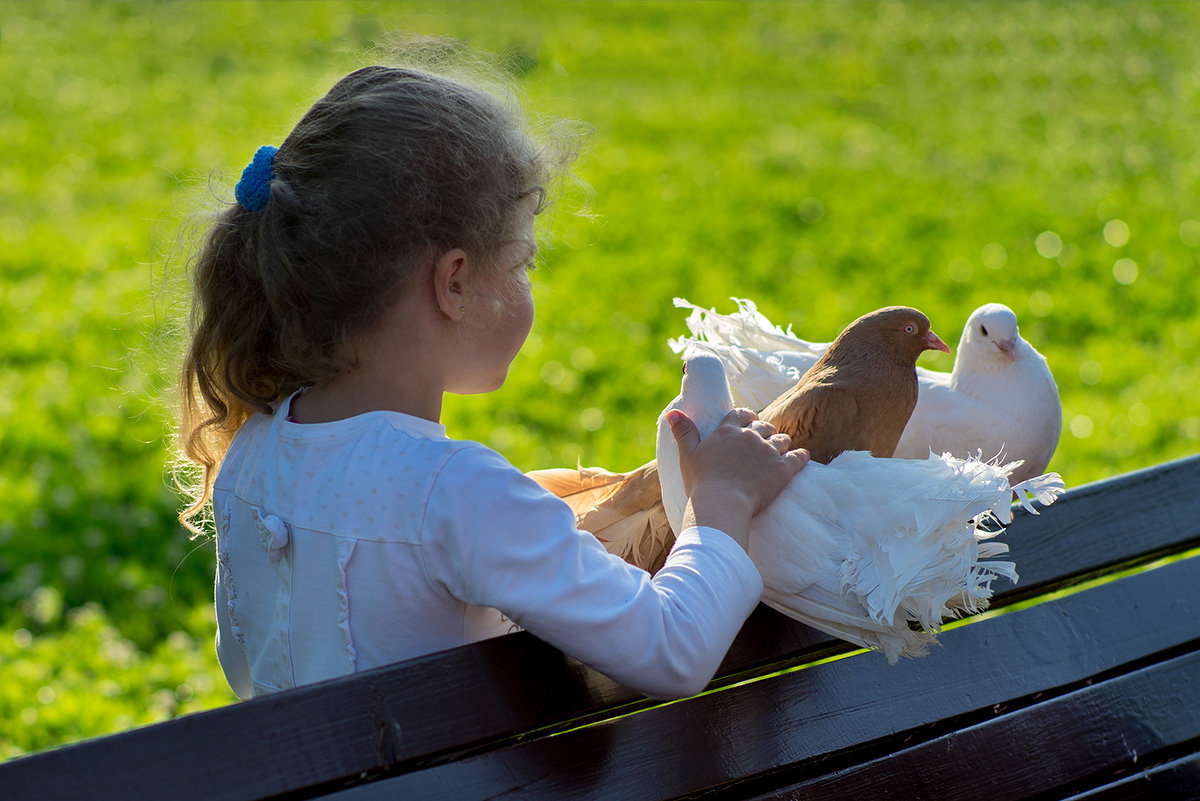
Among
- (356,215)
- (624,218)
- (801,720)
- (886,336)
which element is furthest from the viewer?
(624,218)

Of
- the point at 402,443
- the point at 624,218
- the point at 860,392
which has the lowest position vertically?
the point at 624,218

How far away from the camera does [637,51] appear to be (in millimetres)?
12117

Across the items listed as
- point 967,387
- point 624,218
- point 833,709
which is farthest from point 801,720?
point 624,218

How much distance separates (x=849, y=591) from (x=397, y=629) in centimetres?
63

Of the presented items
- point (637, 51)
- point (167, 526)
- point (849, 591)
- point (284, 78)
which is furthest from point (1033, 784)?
point (637, 51)

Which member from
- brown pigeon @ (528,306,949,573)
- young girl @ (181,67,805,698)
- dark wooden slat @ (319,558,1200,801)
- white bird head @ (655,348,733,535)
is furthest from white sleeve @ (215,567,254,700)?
white bird head @ (655,348,733,535)

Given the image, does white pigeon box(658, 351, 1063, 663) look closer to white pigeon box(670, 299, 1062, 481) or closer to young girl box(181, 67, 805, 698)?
young girl box(181, 67, 805, 698)

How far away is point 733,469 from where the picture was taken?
1556 mm

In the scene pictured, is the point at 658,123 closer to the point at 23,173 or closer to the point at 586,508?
the point at 23,173

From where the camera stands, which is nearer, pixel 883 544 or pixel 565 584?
pixel 565 584

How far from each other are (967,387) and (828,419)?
1.54 ft

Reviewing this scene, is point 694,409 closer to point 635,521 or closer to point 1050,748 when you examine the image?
point 635,521

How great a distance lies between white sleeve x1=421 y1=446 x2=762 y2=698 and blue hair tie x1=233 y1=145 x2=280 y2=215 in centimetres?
49

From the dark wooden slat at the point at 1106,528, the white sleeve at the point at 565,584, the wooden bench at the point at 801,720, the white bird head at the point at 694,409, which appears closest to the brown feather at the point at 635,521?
the white bird head at the point at 694,409
